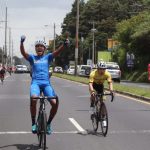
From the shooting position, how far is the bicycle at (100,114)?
41.0ft

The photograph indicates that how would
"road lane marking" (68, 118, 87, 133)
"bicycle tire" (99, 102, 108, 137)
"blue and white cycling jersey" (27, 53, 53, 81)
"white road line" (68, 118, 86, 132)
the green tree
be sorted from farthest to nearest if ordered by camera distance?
the green tree → "white road line" (68, 118, 86, 132) → "road lane marking" (68, 118, 87, 133) → "bicycle tire" (99, 102, 108, 137) → "blue and white cycling jersey" (27, 53, 53, 81)

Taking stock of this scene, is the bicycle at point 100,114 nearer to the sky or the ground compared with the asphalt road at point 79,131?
nearer to the sky

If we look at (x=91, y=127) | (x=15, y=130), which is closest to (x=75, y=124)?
(x=91, y=127)

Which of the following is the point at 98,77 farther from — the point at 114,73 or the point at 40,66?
the point at 114,73

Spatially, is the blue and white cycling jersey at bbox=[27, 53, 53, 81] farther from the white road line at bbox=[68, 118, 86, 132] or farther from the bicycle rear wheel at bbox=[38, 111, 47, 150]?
the white road line at bbox=[68, 118, 86, 132]

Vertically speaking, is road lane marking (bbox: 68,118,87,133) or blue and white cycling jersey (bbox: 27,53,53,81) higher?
blue and white cycling jersey (bbox: 27,53,53,81)

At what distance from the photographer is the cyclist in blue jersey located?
35.2 feet

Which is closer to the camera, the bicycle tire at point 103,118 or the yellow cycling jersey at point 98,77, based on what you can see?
the bicycle tire at point 103,118

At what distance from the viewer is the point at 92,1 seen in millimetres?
119750

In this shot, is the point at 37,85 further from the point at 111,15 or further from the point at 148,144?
the point at 111,15

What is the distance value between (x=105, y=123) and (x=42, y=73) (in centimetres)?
221

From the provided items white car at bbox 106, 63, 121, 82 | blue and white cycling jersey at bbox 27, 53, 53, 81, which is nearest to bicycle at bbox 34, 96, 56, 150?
blue and white cycling jersey at bbox 27, 53, 53, 81

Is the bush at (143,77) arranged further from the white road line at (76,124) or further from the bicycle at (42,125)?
the bicycle at (42,125)

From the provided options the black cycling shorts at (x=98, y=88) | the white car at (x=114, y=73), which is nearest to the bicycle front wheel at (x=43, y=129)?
the black cycling shorts at (x=98, y=88)
